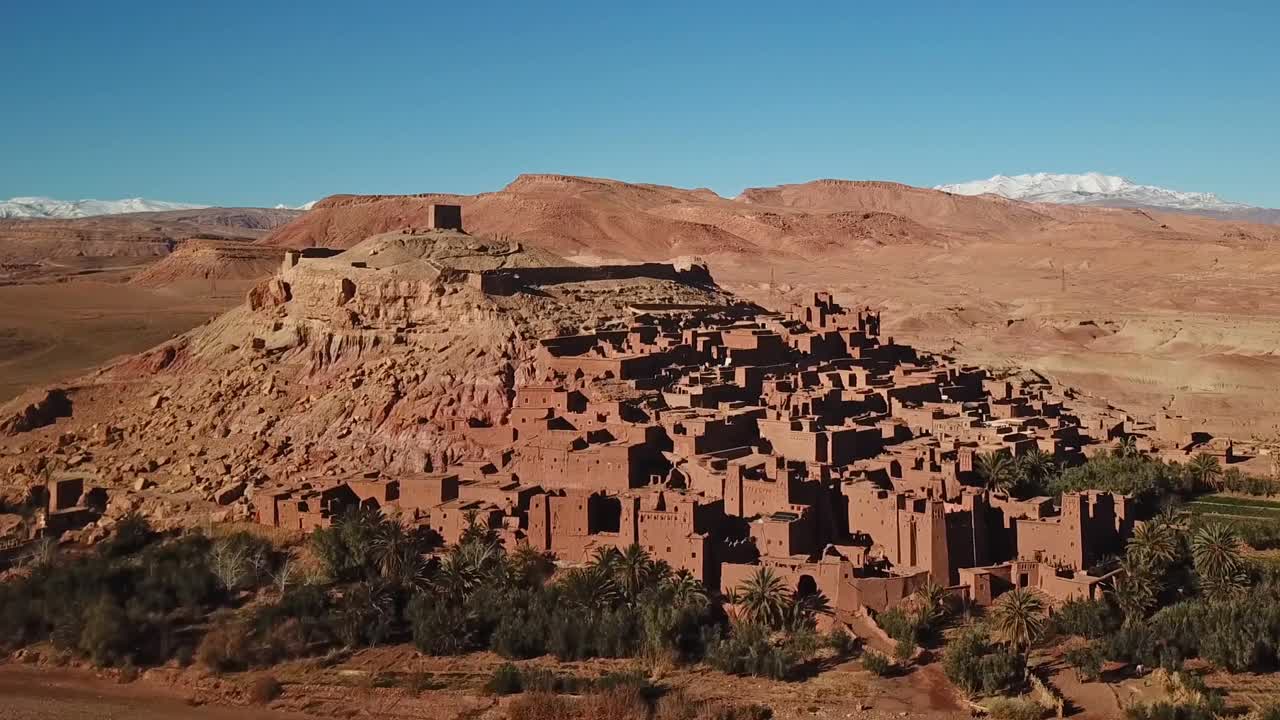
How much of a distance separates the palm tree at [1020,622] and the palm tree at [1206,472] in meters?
10.9

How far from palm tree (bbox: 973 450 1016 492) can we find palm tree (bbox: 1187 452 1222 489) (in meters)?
5.80

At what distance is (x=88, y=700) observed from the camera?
2736 cm

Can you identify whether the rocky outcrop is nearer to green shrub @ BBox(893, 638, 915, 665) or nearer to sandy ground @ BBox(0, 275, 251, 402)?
sandy ground @ BBox(0, 275, 251, 402)

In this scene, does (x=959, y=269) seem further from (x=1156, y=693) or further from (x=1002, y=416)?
(x=1156, y=693)

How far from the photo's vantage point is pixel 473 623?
2795 centimetres

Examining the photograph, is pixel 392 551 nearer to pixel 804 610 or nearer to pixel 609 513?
pixel 609 513

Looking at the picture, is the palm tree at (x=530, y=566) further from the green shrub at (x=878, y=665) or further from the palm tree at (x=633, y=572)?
the green shrub at (x=878, y=665)

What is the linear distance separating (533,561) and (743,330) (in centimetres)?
1661

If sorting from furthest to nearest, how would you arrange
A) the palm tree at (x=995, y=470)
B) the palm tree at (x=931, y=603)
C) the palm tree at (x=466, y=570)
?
the palm tree at (x=995, y=470) → the palm tree at (x=466, y=570) → the palm tree at (x=931, y=603)

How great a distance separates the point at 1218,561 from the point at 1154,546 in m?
1.20

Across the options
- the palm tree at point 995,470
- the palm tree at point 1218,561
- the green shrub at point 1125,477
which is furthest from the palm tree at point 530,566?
the palm tree at point 1218,561

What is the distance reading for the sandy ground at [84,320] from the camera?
63.8m

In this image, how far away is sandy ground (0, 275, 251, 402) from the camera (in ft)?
209

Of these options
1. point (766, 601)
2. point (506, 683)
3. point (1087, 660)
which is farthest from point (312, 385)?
point (1087, 660)
